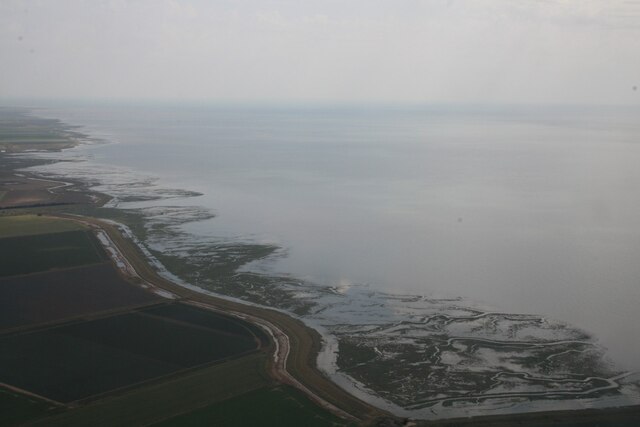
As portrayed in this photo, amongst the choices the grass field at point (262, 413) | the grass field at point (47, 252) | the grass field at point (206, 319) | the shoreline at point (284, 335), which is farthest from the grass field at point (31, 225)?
the grass field at point (262, 413)

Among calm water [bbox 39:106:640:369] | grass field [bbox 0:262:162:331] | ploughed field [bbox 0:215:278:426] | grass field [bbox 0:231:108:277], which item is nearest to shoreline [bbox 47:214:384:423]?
ploughed field [bbox 0:215:278:426]

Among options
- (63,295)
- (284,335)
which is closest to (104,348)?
(284,335)

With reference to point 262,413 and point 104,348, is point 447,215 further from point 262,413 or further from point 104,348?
point 262,413

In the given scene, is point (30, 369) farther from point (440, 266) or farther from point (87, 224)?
point (87, 224)

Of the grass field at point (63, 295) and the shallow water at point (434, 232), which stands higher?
the shallow water at point (434, 232)

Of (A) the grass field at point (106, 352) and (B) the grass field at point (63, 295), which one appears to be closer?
(A) the grass field at point (106, 352)

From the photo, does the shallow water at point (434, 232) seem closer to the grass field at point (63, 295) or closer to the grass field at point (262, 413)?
the grass field at point (262, 413)

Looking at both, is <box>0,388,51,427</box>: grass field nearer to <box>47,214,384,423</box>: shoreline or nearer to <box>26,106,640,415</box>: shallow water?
<box>47,214,384,423</box>: shoreline
